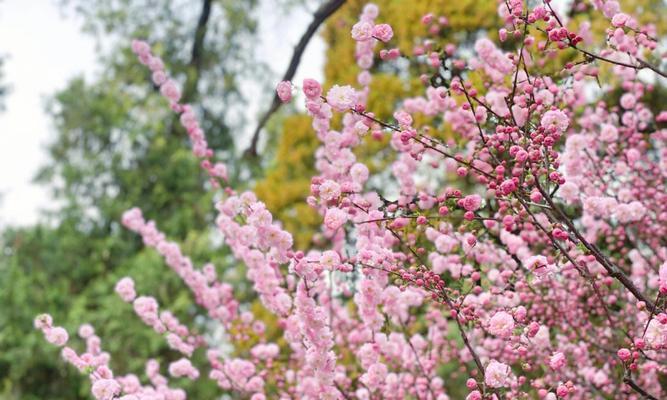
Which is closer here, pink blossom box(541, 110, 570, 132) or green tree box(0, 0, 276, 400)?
pink blossom box(541, 110, 570, 132)

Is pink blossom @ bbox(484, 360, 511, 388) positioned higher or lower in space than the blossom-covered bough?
lower

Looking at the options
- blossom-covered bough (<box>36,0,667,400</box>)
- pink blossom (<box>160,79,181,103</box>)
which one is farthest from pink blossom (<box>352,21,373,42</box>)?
pink blossom (<box>160,79,181,103</box>)

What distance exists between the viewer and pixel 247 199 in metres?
2.43

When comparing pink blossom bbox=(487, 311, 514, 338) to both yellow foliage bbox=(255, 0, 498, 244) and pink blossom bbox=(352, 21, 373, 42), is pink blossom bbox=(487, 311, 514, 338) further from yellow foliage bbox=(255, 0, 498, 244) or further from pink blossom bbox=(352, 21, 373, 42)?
yellow foliage bbox=(255, 0, 498, 244)

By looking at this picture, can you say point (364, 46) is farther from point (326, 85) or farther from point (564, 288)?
point (326, 85)

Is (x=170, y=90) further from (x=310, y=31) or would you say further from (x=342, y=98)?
(x=342, y=98)

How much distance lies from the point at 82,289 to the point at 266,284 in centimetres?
660

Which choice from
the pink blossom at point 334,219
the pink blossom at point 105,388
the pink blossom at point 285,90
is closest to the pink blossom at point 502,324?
the pink blossom at point 334,219

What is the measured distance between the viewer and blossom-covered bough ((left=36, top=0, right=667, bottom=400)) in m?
1.70

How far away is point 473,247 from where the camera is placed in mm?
2445

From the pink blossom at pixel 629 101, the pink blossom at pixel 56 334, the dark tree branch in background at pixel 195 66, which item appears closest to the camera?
the pink blossom at pixel 56 334

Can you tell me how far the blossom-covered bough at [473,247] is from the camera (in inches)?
67.1

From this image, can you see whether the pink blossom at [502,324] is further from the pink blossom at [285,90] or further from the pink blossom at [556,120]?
the pink blossom at [285,90]

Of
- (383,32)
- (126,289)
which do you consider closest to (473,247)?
(383,32)
